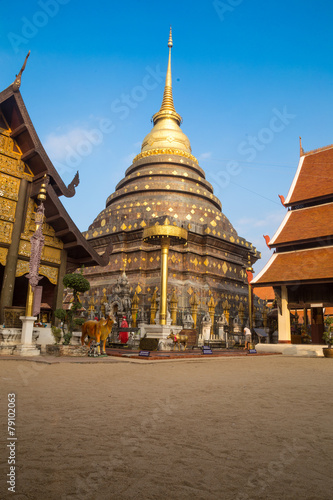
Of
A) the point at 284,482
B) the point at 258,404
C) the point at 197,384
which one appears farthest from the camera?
the point at 197,384

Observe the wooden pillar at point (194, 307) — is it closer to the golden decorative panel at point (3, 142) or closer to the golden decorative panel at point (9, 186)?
the golden decorative panel at point (9, 186)

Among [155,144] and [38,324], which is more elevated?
[155,144]

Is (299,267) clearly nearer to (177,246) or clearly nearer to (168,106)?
(177,246)

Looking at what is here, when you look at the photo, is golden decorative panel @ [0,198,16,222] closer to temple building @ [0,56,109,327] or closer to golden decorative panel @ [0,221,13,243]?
temple building @ [0,56,109,327]

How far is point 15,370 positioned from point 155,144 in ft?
88.7

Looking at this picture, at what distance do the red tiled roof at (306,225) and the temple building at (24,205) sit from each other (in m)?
10.2

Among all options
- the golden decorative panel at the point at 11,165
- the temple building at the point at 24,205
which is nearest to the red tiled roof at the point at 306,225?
the temple building at the point at 24,205

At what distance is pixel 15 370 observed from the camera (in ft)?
23.5

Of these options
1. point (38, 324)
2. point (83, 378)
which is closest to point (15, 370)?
point (83, 378)

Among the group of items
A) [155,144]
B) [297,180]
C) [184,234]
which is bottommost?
[184,234]

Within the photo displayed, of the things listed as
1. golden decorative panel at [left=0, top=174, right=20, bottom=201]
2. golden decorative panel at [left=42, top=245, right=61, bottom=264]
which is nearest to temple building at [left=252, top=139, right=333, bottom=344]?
golden decorative panel at [left=42, top=245, right=61, bottom=264]

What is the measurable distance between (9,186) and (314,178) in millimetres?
16059

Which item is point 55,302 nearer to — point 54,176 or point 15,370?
point 54,176

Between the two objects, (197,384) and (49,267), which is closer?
(197,384)
